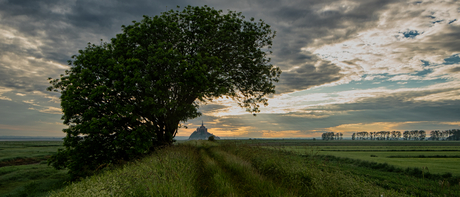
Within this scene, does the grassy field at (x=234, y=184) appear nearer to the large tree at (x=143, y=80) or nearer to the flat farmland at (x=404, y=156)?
the flat farmland at (x=404, y=156)

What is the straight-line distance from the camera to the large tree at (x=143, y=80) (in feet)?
52.0

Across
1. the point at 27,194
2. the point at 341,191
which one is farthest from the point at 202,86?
the point at 27,194

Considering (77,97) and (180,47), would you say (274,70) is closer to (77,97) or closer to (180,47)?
(180,47)

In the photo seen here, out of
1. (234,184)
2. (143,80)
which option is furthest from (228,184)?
(143,80)

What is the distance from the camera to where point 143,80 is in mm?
15547

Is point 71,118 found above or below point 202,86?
below

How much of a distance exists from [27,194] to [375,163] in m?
30.9

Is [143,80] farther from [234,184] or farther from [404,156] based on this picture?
[404,156]

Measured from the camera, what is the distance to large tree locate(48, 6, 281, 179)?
15836mm

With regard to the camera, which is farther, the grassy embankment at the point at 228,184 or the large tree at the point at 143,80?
the large tree at the point at 143,80

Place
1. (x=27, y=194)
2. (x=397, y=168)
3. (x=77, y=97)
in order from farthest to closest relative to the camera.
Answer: (x=397, y=168)
(x=77, y=97)
(x=27, y=194)

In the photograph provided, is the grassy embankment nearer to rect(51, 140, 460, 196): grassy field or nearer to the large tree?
rect(51, 140, 460, 196): grassy field

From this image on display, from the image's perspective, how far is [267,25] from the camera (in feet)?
72.8

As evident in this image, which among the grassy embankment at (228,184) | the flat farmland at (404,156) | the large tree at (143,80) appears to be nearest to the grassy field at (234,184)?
the grassy embankment at (228,184)
